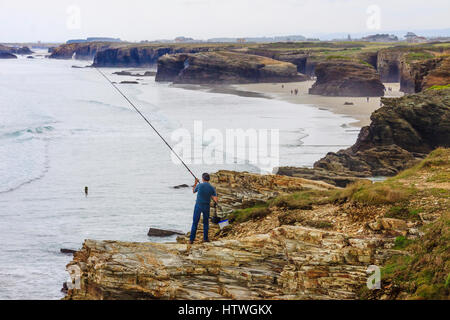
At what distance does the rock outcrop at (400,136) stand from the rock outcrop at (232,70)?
5888cm

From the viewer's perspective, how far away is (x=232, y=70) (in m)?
85.6

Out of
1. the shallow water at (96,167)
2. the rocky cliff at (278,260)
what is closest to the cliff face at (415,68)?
the shallow water at (96,167)

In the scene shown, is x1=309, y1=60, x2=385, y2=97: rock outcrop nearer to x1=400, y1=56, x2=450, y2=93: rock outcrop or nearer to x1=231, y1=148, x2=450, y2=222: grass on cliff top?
x1=400, y1=56, x2=450, y2=93: rock outcrop

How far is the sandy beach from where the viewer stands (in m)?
45.7

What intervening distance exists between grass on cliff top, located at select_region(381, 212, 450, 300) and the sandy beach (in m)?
30.9

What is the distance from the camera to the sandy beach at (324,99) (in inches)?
1797

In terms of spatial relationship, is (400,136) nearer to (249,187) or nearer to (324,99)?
(249,187)

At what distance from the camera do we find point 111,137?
3578 cm

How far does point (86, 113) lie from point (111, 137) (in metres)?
15.0

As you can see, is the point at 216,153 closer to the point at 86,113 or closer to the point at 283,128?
the point at 283,128

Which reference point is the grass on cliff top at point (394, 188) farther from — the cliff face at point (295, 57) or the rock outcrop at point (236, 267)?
the cliff face at point (295, 57)

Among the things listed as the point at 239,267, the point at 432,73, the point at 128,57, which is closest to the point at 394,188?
the point at 239,267

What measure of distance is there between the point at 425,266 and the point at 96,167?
21.5 metres
